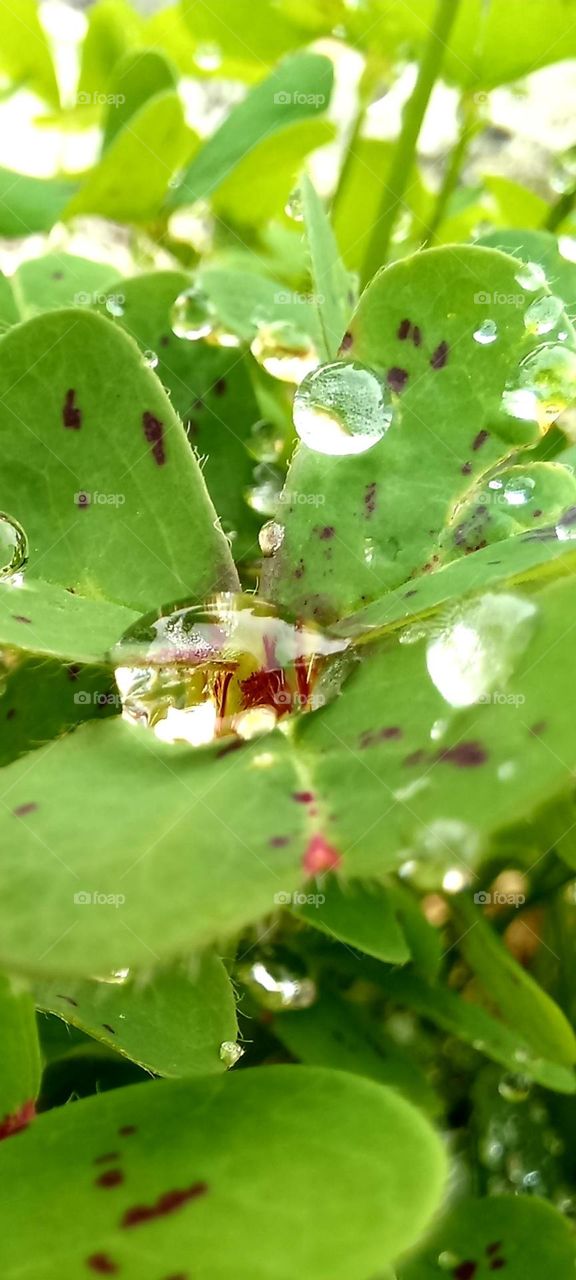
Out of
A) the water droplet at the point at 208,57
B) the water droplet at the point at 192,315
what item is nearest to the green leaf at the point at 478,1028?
the water droplet at the point at 192,315

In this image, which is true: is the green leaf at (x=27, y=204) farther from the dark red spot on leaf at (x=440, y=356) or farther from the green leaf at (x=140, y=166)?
the dark red spot on leaf at (x=440, y=356)

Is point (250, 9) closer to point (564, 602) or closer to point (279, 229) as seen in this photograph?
→ point (279, 229)

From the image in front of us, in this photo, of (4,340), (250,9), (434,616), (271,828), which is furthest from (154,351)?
(250,9)

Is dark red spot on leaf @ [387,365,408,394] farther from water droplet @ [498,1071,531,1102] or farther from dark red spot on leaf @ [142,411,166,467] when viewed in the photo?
water droplet @ [498,1071,531,1102]

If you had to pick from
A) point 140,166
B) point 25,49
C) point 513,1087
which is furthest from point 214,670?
point 25,49

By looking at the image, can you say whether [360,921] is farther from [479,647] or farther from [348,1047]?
[479,647]

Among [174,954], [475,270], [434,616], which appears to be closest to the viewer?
[174,954]
